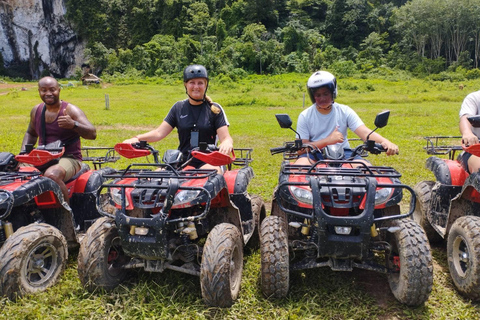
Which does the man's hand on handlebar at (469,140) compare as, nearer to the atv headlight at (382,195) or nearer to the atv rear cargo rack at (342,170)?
the atv rear cargo rack at (342,170)

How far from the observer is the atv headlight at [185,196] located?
312 cm

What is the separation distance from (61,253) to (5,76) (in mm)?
67523

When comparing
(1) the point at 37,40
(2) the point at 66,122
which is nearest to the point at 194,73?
(2) the point at 66,122

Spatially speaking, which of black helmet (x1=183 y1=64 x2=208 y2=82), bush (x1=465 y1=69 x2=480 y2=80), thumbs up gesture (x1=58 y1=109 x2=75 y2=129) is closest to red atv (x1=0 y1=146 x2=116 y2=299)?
thumbs up gesture (x1=58 y1=109 x2=75 y2=129)

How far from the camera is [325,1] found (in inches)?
2844

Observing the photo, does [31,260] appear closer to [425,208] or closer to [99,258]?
[99,258]

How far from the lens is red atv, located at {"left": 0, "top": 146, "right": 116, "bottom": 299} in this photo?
3.11m

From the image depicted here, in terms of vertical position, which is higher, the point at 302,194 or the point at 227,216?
the point at 302,194

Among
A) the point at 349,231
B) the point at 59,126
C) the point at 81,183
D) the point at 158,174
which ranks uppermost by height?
the point at 59,126

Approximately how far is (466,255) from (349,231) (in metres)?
1.20

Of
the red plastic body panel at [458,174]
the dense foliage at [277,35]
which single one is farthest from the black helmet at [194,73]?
the dense foliage at [277,35]

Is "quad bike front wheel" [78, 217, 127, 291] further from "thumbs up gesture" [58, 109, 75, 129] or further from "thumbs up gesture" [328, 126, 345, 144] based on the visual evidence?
"thumbs up gesture" [328, 126, 345, 144]

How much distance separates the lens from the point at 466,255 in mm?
3314

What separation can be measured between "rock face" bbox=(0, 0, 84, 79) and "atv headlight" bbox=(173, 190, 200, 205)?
6937cm
